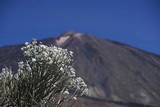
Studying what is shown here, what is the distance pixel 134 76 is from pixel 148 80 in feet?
20.1

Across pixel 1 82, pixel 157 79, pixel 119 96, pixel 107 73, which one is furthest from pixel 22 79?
pixel 157 79

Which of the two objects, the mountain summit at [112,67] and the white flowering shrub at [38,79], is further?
the mountain summit at [112,67]

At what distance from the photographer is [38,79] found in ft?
40.7

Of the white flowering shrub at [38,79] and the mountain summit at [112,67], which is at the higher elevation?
the mountain summit at [112,67]

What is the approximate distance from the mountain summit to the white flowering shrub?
94.6 m

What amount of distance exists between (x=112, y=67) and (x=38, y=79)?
13724 cm

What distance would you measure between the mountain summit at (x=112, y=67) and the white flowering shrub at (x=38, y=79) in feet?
310

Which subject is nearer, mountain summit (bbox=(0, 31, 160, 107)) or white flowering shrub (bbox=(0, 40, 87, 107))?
white flowering shrub (bbox=(0, 40, 87, 107))

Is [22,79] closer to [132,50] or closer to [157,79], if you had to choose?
[157,79]

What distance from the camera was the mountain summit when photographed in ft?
443

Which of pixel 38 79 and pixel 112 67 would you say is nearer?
pixel 38 79

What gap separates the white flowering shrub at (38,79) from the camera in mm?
12359

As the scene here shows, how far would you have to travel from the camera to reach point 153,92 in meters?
139

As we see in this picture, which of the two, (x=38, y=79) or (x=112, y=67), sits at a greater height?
(x=112, y=67)
